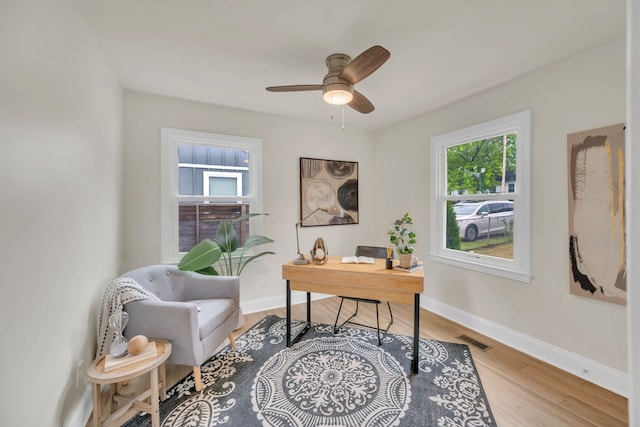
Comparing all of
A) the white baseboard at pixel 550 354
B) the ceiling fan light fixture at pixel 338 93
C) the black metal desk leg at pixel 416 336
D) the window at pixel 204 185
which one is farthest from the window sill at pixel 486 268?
the window at pixel 204 185

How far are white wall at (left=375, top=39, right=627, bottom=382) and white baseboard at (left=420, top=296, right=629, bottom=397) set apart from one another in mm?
36

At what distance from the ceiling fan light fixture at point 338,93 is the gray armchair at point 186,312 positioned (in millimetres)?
1767

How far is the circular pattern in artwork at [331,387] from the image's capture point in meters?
1.74

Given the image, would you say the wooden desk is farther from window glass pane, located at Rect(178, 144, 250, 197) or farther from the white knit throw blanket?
window glass pane, located at Rect(178, 144, 250, 197)

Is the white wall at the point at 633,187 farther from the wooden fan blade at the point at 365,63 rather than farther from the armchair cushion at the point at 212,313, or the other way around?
the armchair cushion at the point at 212,313

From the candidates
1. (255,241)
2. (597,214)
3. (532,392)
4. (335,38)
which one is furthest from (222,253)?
(597,214)

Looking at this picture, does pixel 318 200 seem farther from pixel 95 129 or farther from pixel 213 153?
pixel 95 129

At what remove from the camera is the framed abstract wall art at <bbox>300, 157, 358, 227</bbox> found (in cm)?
369

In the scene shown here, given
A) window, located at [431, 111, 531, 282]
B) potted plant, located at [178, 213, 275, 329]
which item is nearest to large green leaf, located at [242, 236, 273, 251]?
potted plant, located at [178, 213, 275, 329]

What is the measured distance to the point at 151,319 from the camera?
6.16 ft

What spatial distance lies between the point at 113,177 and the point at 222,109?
1371mm

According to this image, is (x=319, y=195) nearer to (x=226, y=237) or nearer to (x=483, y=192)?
(x=226, y=237)

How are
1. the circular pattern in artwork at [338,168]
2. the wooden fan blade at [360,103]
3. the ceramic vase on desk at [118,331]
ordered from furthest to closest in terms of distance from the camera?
the circular pattern in artwork at [338,168] → the wooden fan blade at [360,103] → the ceramic vase on desk at [118,331]

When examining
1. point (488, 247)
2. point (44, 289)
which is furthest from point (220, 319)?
point (488, 247)
